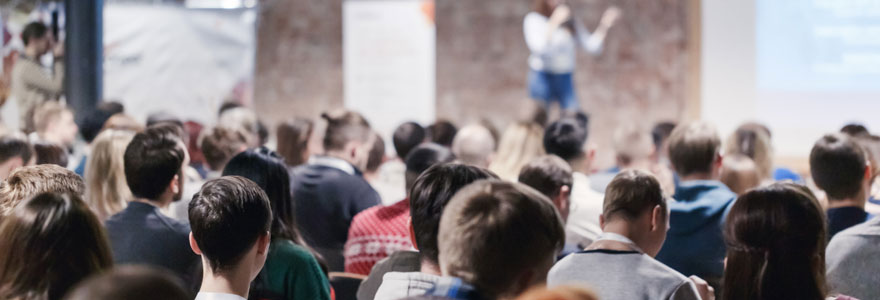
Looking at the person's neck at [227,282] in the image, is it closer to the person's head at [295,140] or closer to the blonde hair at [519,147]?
the blonde hair at [519,147]

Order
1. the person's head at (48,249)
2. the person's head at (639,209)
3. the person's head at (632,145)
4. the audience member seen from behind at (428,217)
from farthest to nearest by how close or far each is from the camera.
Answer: the person's head at (632,145), the person's head at (639,209), the audience member seen from behind at (428,217), the person's head at (48,249)

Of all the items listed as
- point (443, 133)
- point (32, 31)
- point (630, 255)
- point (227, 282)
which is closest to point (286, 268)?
point (227, 282)

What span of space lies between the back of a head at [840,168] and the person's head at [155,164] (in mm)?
1918

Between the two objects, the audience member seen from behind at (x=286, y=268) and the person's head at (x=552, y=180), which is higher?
the person's head at (x=552, y=180)

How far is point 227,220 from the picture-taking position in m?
1.93

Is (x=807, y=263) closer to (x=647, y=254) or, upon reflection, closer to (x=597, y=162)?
(x=647, y=254)

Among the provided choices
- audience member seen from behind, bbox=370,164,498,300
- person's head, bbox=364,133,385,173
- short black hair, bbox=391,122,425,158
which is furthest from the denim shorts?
audience member seen from behind, bbox=370,164,498,300

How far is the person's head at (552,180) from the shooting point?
9.94 ft

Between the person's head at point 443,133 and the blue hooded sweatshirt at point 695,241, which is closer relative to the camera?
the blue hooded sweatshirt at point 695,241

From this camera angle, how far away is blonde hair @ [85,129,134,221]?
3.08 m

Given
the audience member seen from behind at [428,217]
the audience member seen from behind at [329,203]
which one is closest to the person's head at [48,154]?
the audience member seen from behind at [329,203]

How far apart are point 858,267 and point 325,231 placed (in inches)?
71.1

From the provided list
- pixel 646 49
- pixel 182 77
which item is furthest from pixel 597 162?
pixel 182 77

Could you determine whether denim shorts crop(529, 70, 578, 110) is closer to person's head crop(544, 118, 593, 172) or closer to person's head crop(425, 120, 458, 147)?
person's head crop(425, 120, 458, 147)
